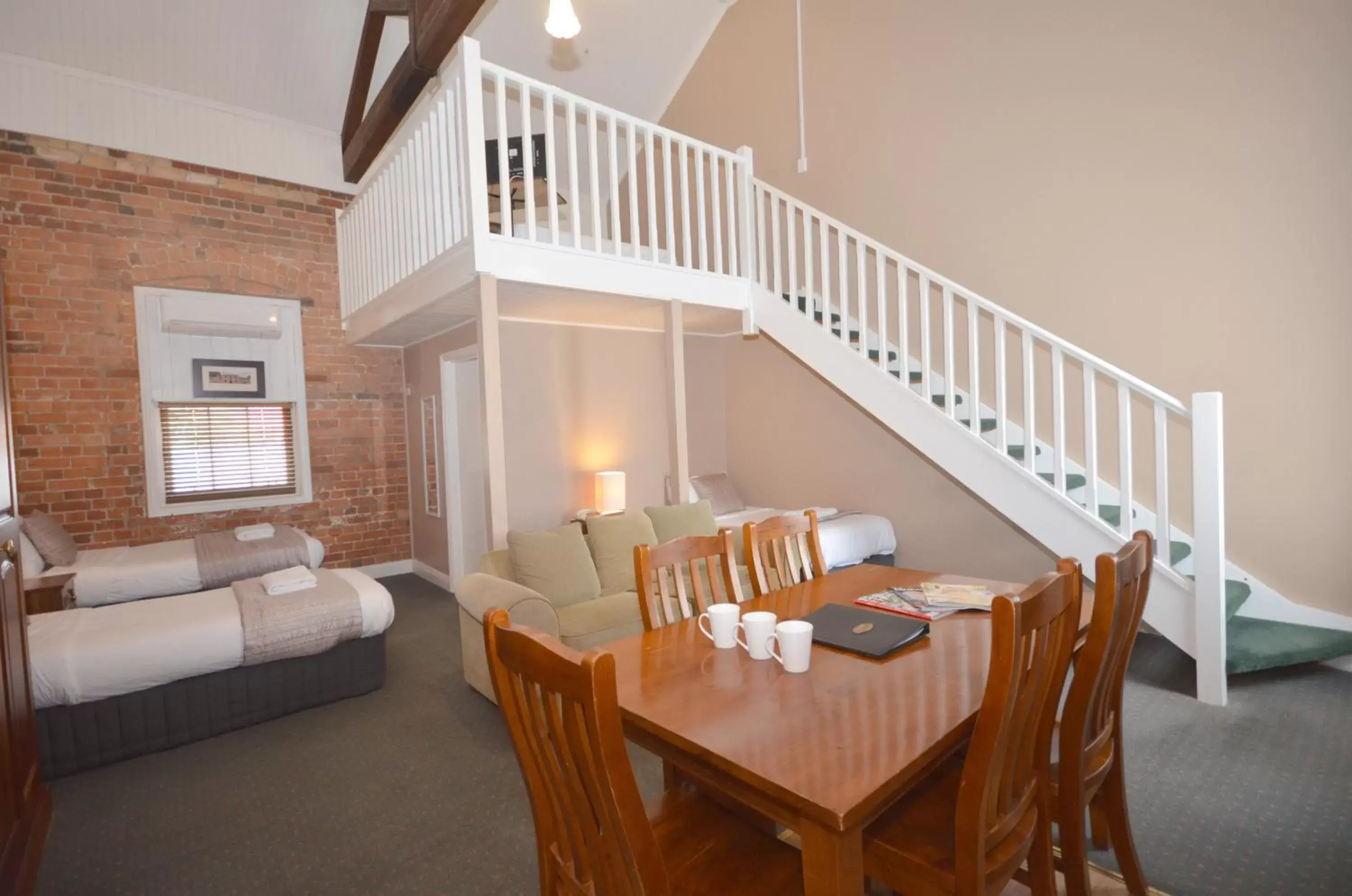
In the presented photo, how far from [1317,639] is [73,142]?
27.4ft

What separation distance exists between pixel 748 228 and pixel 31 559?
5.08m

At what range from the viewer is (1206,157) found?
350cm

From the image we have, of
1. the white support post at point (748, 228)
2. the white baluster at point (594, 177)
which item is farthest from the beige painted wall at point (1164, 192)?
the white baluster at point (594, 177)

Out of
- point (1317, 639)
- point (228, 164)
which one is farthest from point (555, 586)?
point (228, 164)

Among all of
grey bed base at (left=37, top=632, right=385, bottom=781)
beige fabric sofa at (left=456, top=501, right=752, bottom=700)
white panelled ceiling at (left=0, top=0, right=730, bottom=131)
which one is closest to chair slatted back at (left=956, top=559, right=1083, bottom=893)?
beige fabric sofa at (left=456, top=501, right=752, bottom=700)

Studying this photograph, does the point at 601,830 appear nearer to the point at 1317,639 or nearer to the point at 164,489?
the point at 1317,639

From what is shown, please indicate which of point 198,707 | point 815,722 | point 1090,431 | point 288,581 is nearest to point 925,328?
point 1090,431

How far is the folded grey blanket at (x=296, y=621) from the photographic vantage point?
2.94m

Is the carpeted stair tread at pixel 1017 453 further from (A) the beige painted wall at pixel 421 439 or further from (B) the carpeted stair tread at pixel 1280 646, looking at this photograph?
(A) the beige painted wall at pixel 421 439

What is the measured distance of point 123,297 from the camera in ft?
16.2

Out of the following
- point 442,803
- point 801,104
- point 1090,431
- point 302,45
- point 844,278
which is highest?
point 302,45

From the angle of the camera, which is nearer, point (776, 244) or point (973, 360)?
point (973, 360)

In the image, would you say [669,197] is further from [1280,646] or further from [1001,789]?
[1280,646]

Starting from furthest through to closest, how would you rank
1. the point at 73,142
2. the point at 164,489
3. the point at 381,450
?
the point at 381,450, the point at 164,489, the point at 73,142
